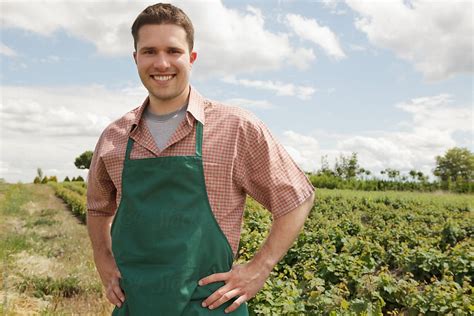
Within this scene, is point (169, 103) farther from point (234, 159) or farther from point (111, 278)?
point (111, 278)

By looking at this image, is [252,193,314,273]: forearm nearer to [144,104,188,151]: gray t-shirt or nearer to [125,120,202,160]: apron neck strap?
[125,120,202,160]: apron neck strap

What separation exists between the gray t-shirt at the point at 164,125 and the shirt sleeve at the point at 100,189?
0.97 feet

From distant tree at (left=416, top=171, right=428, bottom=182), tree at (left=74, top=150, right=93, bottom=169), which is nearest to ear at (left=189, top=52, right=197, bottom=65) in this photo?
distant tree at (left=416, top=171, right=428, bottom=182)

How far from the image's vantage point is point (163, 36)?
217 centimetres

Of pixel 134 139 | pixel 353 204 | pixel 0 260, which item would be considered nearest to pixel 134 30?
pixel 134 139

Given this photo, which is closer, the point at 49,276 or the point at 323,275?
the point at 323,275

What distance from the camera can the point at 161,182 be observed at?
6.93ft

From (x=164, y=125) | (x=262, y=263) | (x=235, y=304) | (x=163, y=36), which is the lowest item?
(x=235, y=304)

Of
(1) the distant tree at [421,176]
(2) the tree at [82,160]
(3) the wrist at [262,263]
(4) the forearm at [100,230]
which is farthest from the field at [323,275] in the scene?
(2) the tree at [82,160]

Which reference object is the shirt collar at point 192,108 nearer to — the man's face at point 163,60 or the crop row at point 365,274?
the man's face at point 163,60

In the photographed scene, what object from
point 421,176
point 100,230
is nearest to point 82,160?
Result: point 421,176

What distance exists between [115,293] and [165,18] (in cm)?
114

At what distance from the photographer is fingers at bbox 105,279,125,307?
89.0 inches

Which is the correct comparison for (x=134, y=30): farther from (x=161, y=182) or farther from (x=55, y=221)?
(x=55, y=221)
